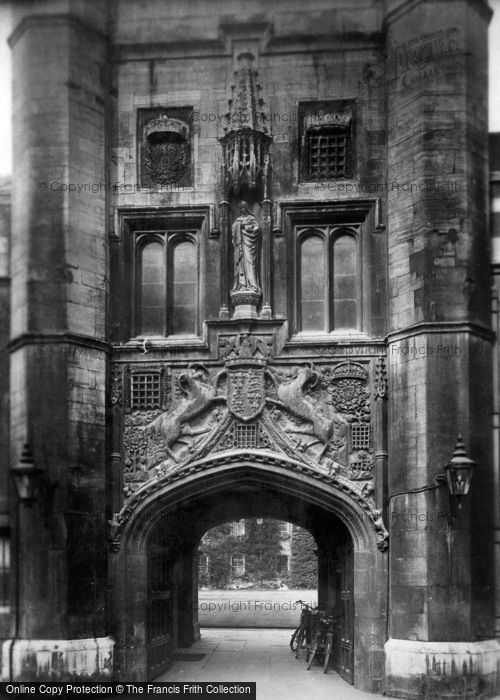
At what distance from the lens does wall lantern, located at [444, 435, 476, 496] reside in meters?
14.5

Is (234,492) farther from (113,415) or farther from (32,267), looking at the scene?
(32,267)

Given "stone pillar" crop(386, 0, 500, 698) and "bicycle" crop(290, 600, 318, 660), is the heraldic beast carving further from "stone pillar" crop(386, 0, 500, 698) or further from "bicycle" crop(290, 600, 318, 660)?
"bicycle" crop(290, 600, 318, 660)

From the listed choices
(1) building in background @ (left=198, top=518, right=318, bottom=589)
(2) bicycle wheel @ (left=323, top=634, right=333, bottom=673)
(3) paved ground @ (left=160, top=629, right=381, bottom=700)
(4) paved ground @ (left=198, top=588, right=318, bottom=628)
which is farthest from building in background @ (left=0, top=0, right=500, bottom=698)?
(1) building in background @ (left=198, top=518, right=318, bottom=589)

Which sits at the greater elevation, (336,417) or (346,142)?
(346,142)

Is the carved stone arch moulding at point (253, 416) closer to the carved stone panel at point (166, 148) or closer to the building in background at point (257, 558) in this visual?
the carved stone panel at point (166, 148)

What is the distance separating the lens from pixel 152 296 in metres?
16.9

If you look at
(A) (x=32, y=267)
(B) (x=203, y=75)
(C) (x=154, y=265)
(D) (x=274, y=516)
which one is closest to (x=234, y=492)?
(D) (x=274, y=516)

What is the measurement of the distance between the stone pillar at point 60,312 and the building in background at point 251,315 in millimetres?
43

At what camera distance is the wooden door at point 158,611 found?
54.2 feet

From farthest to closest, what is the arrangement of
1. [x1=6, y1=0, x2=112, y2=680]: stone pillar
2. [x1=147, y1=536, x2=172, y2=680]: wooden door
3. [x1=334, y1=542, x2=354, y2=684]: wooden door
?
[x1=147, y1=536, x2=172, y2=680]: wooden door
[x1=334, y1=542, x2=354, y2=684]: wooden door
[x1=6, y1=0, x2=112, y2=680]: stone pillar

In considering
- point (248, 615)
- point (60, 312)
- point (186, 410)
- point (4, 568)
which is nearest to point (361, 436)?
point (186, 410)

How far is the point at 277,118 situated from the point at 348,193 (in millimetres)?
1910

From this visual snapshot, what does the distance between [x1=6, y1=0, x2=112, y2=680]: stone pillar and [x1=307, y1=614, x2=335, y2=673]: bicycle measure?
449 cm

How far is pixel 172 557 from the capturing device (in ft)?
60.5
